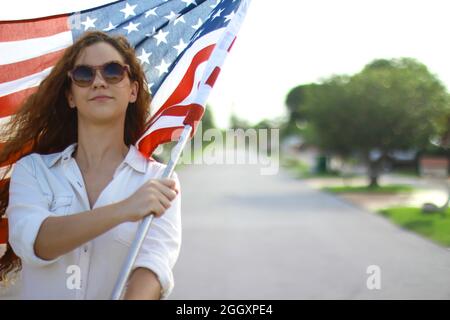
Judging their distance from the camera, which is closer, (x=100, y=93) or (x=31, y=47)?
(x=100, y=93)

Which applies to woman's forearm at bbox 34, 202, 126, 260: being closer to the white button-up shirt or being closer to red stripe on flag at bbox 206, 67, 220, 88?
the white button-up shirt

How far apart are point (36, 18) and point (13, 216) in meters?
1.40

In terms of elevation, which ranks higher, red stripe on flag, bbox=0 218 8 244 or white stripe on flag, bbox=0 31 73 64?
white stripe on flag, bbox=0 31 73 64

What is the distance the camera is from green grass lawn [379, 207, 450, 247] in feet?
32.8

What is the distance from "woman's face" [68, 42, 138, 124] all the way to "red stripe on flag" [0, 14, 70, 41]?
0.84 metres

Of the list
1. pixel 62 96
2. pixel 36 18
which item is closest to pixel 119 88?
pixel 62 96

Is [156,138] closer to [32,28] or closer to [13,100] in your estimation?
[13,100]

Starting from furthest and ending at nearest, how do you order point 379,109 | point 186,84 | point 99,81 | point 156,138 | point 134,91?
point 379,109
point 186,84
point 156,138
point 134,91
point 99,81

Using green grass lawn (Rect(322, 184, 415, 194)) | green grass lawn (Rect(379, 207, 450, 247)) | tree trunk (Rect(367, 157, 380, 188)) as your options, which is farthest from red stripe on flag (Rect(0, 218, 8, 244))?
tree trunk (Rect(367, 157, 380, 188))

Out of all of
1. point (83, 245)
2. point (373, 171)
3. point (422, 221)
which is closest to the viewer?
point (83, 245)

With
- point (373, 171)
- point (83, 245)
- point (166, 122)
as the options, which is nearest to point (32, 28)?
point (166, 122)

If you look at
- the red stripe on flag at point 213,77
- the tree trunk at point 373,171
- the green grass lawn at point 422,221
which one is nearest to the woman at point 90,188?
the red stripe on flag at point 213,77

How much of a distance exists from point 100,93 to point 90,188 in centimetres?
34

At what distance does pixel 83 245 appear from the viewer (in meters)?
2.05
